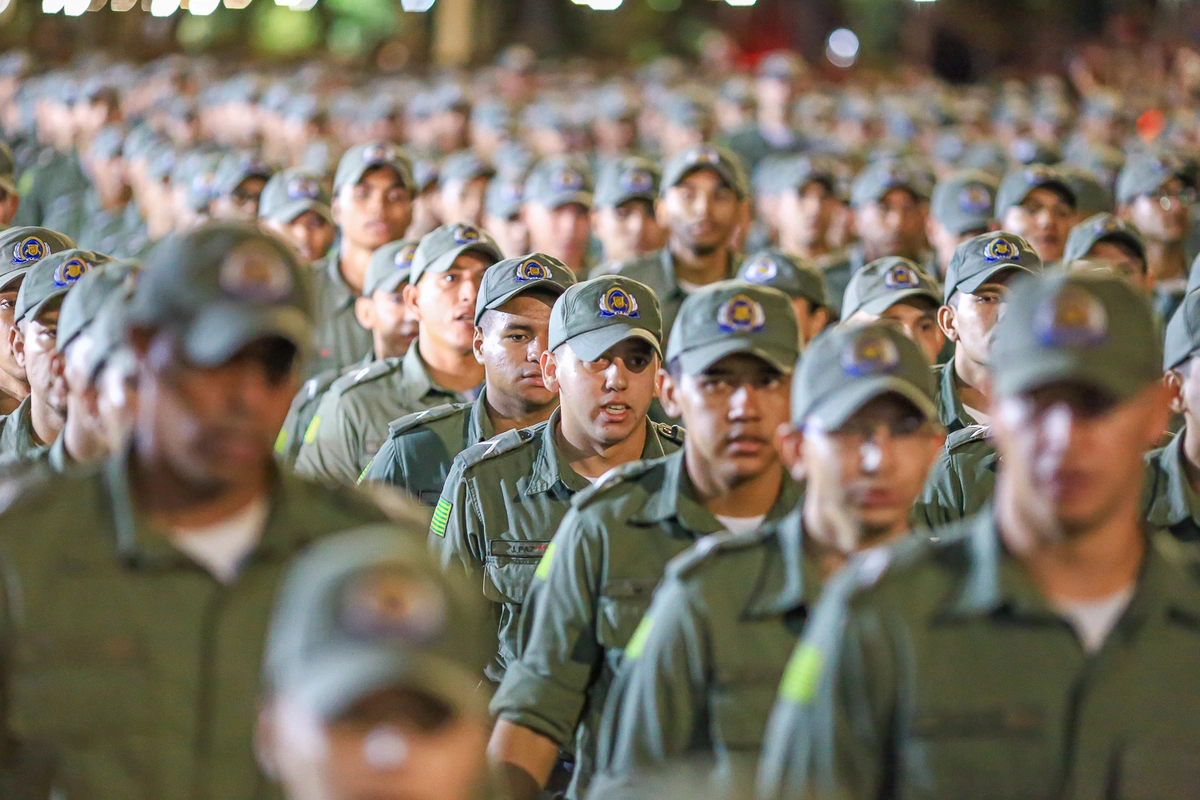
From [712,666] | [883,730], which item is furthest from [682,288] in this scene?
[883,730]

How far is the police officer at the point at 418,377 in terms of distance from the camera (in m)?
6.66

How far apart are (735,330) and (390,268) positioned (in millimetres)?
3845

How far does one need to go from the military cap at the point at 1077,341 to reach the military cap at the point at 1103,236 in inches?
201

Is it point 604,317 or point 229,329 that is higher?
point 604,317

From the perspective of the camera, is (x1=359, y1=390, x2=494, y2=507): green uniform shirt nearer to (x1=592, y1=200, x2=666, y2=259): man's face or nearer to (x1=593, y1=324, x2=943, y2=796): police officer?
(x1=593, y1=324, x2=943, y2=796): police officer

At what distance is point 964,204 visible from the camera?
9.23 metres

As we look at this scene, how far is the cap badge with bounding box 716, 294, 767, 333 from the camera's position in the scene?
4.06 meters

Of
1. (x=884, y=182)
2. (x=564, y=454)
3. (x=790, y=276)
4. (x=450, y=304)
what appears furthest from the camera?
(x=884, y=182)

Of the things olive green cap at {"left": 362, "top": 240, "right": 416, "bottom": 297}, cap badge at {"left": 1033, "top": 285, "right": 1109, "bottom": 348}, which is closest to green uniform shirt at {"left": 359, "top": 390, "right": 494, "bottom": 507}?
olive green cap at {"left": 362, "top": 240, "right": 416, "bottom": 297}

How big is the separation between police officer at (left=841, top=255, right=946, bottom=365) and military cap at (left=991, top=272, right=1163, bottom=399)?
3.74 metres

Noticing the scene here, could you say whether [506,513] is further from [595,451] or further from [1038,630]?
[1038,630]

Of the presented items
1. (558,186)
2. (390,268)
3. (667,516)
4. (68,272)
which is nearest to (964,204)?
(558,186)

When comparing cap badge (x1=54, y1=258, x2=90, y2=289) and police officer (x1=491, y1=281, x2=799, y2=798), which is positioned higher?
cap badge (x1=54, y1=258, x2=90, y2=289)

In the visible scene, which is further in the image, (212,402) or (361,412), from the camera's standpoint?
(361,412)
